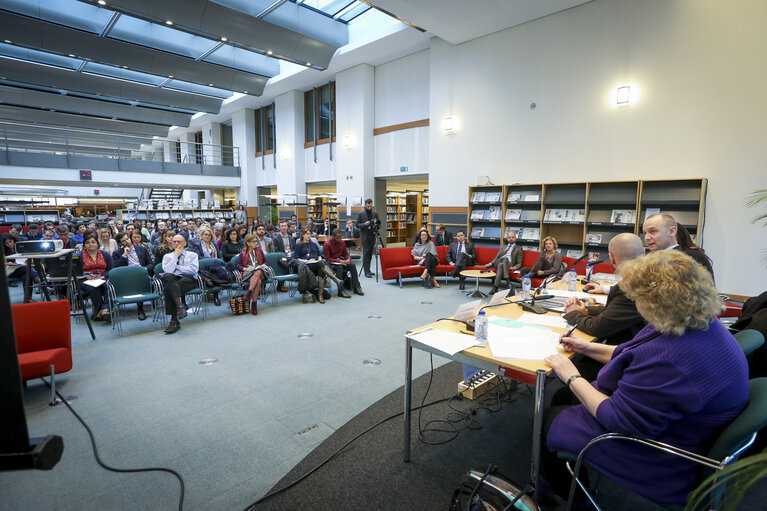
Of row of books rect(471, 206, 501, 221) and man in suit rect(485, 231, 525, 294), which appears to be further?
row of books rect(471, 206, 501, 221)

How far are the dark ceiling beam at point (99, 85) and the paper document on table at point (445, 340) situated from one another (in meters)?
13.9

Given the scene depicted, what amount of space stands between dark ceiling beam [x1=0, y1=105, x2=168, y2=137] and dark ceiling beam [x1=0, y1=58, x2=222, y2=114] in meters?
4.35

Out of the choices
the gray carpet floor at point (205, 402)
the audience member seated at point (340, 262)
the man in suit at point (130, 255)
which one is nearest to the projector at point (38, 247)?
the gray carpet floor at point (205, 402)

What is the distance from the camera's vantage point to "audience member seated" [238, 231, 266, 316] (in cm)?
550

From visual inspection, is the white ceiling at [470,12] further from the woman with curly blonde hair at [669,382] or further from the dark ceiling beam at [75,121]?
the dark ceiling beam at [75,121]

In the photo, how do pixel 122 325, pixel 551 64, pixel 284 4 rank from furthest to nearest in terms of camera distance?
pixel 284 4 → pixel 551 64 → pixel 122 325

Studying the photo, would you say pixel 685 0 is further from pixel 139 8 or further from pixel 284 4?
pixel 139 8

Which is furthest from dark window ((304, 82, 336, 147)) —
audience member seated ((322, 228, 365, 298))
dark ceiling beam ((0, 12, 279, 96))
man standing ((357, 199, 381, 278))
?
audience member seated ((322, 228, 365, 298))

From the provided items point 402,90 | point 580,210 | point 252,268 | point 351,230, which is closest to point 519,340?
point 252,268

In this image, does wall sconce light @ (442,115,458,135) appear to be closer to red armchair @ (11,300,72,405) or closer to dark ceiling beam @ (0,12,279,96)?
dark ceiling beam @ (0,12,279,96)

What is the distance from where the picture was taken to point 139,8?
6.91 meters

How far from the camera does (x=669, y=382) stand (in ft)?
4.13

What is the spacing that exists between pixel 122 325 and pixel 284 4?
750 cm

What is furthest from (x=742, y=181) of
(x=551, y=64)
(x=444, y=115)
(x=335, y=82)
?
(x=335, y=82)
